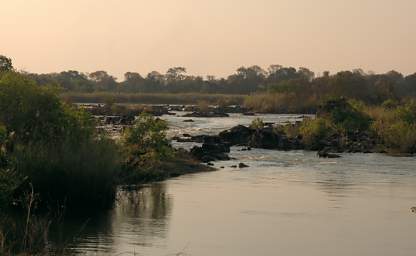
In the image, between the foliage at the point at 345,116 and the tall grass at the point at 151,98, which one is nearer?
the foliage at the point at 345,116

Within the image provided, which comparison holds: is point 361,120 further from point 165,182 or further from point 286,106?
point 286,106

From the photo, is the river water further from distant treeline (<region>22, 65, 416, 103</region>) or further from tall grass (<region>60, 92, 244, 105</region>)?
tall grass (<region>60, 92, 244, 105</region>)

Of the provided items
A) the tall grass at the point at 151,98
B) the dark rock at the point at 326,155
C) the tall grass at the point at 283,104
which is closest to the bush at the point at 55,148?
the dark rock at the point at 326,155

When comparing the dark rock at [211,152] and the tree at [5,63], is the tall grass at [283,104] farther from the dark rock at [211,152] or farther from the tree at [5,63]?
the tree at [5,63]

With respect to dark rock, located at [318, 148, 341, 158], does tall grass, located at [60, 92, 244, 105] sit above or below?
above

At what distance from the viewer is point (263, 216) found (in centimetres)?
2516

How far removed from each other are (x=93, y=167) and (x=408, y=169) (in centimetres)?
2009

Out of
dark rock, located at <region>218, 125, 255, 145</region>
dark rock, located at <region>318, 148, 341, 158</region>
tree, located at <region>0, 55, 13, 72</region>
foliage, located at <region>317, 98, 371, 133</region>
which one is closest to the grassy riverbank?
tree, located at <region>0, 55, 13, 72</region>

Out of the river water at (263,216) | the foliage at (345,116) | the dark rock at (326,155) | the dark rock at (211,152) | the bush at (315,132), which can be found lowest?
the river water at (263,216)

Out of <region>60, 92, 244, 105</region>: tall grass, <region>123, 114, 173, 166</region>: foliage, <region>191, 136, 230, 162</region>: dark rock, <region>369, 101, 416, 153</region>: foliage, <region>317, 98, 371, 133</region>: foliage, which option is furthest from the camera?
<region>60, 92, 244, 105</region>: tall grass

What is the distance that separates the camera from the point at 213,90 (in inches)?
7219

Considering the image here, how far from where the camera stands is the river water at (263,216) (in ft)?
67.0

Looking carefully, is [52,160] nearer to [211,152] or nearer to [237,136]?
[211,152]

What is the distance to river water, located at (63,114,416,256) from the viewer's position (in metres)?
20.4
